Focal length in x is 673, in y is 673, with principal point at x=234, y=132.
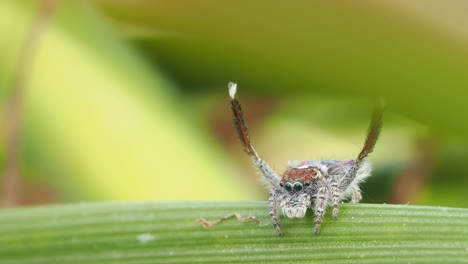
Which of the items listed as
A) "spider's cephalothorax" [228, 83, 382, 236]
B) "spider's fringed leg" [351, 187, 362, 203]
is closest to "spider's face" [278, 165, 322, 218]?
"spider's cephalothorax" [228, 83, 382, 236]

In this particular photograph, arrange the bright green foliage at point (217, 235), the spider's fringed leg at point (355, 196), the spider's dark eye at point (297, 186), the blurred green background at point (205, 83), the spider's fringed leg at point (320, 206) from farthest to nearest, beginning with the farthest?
1. the blurred green background at point (205, 83)
2. the spider's fringed leg at point (355, 196)
3. the spider's dark eye at point (297, 186)
4. the spider's fringed leg at point (320, 206)
5. the bright green foliage at point (217, 235)

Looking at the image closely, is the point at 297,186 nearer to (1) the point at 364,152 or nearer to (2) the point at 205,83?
(1) the point at 364,152

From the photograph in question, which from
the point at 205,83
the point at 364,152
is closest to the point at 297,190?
the point at 364,152

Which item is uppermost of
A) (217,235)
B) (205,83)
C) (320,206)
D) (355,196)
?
(205,83)

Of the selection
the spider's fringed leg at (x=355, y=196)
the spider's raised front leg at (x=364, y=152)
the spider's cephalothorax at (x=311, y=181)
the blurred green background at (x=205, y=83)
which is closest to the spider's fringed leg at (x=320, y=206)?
the spider's cephalothorax at (x=311, y=181)

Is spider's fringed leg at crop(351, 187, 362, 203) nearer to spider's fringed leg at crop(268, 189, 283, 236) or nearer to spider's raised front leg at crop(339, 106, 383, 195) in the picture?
spider's raised front leg at crop(339, 106, 383, 195)

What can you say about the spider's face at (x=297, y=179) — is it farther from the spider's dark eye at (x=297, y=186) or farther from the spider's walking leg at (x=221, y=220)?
the spider's walking leg at (x=221, y=220)
